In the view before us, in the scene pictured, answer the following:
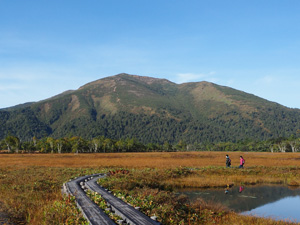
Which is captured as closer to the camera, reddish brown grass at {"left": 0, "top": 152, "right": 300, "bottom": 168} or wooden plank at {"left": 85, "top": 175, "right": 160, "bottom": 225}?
wooden plank at {"left": 85, "top": 175, "right": 160, "bottom": 225}

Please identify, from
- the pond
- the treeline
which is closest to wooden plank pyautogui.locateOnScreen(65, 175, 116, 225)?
the pond

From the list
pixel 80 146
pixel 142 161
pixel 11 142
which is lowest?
pixel 80 146

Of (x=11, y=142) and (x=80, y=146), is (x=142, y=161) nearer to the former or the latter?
(x=80, y=146)

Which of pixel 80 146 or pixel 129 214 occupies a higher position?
pixel 129 214

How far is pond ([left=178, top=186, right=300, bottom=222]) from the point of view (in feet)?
64.2

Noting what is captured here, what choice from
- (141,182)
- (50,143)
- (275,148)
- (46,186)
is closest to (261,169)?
(141,182)

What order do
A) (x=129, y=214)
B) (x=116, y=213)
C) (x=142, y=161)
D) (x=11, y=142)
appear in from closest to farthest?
1. (x=129, y=214)
2. (x=116, y=213)
3. (x=142, y=161)
4. (x=11, y=142)

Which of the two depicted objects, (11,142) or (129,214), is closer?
(129,214)

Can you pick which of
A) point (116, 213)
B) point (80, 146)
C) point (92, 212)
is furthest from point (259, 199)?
point (80, 146)

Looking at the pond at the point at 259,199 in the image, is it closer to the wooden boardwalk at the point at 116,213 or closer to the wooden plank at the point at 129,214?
the wooden plank at the point at 129,214

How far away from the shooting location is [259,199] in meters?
24.3

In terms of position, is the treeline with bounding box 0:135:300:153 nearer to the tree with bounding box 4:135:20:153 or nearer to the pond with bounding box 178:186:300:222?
the tree with bounding box 4:135:20:153

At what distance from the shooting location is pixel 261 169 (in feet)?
133

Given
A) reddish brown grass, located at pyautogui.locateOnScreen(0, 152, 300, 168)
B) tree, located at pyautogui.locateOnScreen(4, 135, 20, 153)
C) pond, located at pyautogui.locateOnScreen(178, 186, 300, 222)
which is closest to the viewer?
pond, located at pyautogui.locateOnScreen(178, 186, 300, 222)
